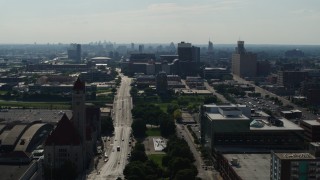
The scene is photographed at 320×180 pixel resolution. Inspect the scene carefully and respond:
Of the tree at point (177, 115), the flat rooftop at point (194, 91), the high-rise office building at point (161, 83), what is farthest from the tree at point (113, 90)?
the tree at point (177, 115)

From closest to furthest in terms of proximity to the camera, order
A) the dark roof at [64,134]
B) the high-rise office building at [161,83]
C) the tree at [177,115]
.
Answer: the dark roof at [64,134], the tree at [177,115], the high-rise office building at [161,83]

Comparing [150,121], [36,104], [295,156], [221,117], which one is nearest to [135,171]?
[221,117]

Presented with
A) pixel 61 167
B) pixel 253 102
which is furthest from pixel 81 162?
pixel 253 102

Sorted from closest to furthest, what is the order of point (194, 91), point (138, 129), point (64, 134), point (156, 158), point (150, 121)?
point (64, 134) < point (156, 158) < point (138, 129) < point (150, 121) < point (194, 91)

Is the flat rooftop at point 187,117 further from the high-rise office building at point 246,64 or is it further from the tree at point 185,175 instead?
the high-rise office building at point 246,64

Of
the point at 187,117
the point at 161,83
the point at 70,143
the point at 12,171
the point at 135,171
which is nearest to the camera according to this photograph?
the point at 12,171

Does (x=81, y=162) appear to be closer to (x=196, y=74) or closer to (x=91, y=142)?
(x=91, y=142)

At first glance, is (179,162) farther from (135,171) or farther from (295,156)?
(295,156)
